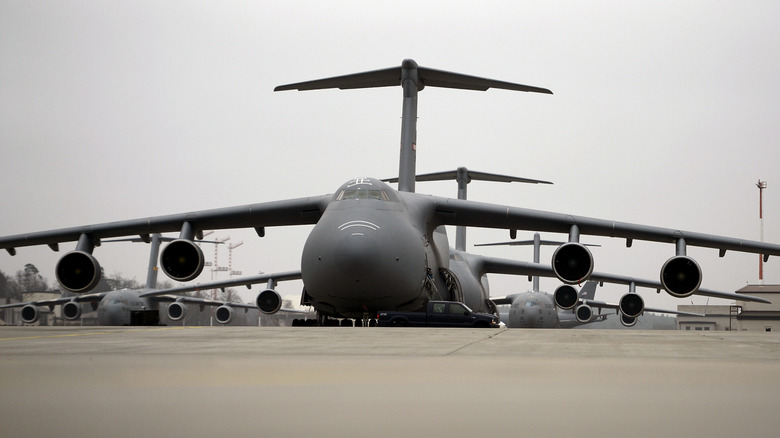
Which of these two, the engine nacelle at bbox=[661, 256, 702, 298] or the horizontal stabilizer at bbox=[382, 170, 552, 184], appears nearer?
the engine nacelle at bbox=[661, 256, 702, 298]

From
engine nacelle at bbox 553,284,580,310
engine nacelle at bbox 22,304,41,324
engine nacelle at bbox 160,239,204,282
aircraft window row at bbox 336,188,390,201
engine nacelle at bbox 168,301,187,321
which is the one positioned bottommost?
engine nacelle at bbox 22,304,41,324

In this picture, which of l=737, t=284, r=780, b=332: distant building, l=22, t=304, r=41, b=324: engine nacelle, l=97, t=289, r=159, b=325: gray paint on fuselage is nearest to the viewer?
l=97, t=289, r=159, b=325: gray paint on fuselage

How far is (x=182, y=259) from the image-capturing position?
1509cm

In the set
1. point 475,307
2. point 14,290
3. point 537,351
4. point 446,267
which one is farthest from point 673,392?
point 14,290

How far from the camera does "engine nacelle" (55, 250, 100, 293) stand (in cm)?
1461

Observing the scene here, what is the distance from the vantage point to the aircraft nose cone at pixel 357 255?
13.1 metres

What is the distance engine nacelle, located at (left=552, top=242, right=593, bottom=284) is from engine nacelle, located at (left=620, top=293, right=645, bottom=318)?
10.4 meters

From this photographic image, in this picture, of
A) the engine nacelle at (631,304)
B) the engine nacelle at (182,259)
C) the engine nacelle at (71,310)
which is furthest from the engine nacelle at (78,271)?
the engine nacelle at (71,310)

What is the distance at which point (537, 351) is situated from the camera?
5.03m

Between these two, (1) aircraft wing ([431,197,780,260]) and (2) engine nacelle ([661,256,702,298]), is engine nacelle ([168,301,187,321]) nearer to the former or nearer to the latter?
(1) aircraft wing ([431,197,780,260])

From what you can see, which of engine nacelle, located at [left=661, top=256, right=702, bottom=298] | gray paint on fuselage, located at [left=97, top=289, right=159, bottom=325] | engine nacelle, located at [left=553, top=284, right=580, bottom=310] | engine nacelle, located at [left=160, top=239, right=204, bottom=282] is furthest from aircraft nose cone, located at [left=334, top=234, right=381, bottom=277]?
gray paint on fuselage, located at [left=97, top=289, right=159, bottom=325]

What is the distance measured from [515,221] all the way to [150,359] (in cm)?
1288

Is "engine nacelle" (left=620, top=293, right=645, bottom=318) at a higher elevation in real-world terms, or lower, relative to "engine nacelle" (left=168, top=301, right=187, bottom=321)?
higher

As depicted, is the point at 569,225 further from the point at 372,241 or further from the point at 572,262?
the point at 372,241
